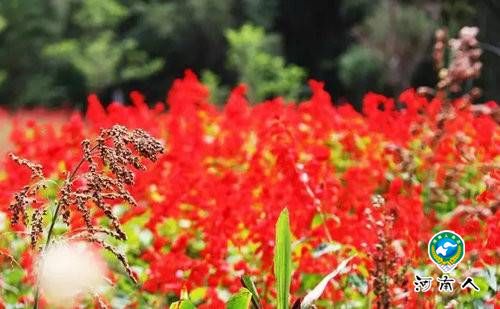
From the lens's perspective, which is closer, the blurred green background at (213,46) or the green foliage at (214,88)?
the blurred green background at (213,46)

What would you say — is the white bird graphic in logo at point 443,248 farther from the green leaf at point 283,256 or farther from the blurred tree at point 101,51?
the blurred tree at point 101,51

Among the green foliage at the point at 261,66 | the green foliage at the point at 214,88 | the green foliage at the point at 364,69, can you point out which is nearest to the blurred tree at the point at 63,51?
the green foliage at the point at 214,88

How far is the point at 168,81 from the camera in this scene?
32625 millimetres

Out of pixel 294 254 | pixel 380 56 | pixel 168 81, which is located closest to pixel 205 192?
pixel 294 254

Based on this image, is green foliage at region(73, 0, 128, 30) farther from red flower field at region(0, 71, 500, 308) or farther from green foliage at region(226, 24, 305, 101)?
red flower field at region(0, 71, 500, 308)

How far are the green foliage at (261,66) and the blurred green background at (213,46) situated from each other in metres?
0.04

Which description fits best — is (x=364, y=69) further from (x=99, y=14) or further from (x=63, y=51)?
(x=63, y=51)

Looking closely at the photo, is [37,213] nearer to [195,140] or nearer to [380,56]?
[195,140]

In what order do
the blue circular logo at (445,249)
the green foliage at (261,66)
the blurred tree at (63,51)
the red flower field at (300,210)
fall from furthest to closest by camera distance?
1. the blurred tree at (63,51)
2. the green foliage at (261,66)
3. the red flower field at (300,210)
4. the blue circular logo at (445,249)

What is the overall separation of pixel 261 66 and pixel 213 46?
3045 mm

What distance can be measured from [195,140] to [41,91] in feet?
90.5

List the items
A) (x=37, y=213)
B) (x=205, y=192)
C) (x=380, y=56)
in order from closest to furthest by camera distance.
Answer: (x=37, y=213) < (x=205, y=192) < (x=380, y=56)

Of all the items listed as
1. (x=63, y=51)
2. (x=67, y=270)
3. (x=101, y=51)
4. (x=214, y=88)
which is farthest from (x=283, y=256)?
(x=63, y=51)

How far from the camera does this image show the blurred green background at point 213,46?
77.7 ft
